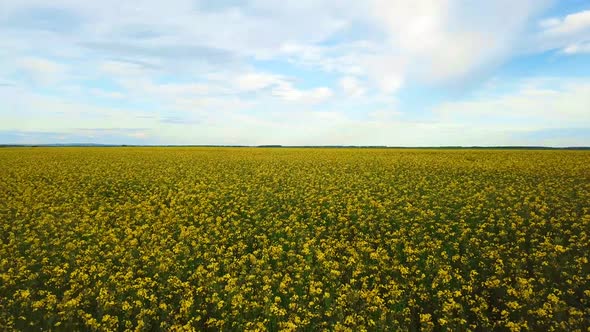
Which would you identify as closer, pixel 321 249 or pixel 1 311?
pixel 1 311

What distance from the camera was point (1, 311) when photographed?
10469 millimetres

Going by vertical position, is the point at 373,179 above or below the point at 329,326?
above

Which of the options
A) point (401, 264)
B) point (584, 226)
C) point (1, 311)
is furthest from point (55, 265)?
point (584, 226)

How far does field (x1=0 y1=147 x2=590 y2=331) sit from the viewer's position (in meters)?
10.0

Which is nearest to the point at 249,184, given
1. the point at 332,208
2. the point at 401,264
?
the point at 332,208

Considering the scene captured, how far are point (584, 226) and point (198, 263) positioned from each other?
1663 cm

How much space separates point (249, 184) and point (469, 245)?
18.2 m

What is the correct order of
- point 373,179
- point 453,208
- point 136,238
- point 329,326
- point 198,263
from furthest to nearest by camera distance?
point 373,179
point 453,208
point 136,238
point 198,263
point 329,326

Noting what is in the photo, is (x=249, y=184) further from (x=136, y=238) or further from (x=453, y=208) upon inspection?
(x=453, y=208)

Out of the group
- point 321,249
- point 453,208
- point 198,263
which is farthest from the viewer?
point 453,208

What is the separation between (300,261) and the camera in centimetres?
1312

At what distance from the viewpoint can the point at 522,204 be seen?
19781 millimetres

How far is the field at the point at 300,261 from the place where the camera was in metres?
10.0

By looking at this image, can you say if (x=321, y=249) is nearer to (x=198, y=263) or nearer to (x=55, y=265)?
(x=198, y=263)
